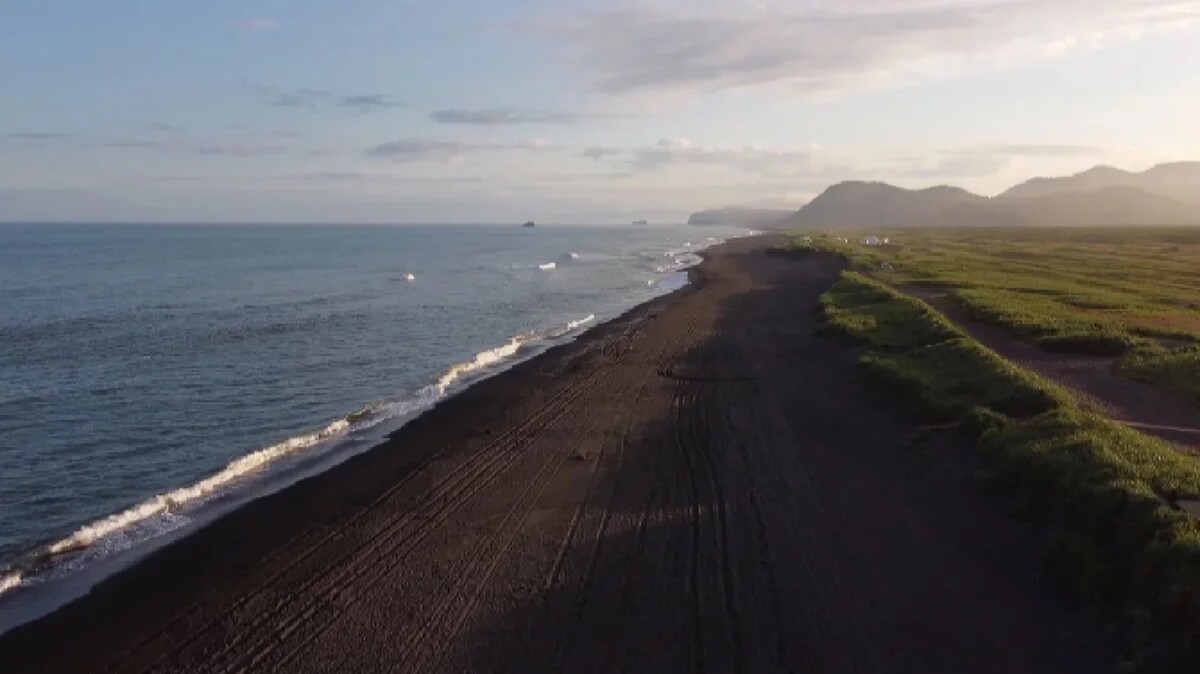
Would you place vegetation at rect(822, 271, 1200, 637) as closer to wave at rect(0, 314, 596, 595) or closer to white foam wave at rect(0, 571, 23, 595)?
wave at rect(0, 314, 596, 595)

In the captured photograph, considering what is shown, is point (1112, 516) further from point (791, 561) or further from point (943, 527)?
point (791, 561)

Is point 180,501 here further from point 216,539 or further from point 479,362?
point 479,362

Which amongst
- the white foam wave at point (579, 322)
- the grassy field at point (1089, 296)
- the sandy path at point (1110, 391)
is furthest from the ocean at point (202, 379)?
the grassy field at point (1089, 296)

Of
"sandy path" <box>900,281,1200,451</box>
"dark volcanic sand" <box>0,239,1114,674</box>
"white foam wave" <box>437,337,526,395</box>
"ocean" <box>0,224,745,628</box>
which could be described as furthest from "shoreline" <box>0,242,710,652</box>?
"sandy path" <box>900,281,1200,451</box>

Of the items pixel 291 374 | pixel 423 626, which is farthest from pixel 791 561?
pixel 291 374

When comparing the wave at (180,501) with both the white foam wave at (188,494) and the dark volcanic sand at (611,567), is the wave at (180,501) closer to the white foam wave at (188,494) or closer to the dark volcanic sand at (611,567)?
the white foam wave at (188,494)

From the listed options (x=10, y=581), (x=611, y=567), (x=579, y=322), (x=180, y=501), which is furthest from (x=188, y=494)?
(x=579, y=322)
